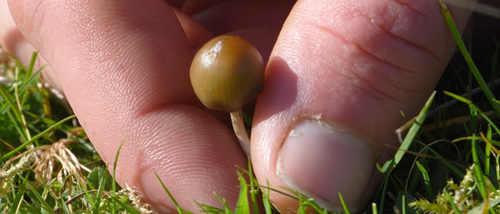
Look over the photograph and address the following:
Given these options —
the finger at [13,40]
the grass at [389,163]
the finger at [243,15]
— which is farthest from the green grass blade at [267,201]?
the finger at [13,40]

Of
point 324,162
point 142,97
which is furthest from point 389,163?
point 142,97

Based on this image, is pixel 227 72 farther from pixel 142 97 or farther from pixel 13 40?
pixel 13 40

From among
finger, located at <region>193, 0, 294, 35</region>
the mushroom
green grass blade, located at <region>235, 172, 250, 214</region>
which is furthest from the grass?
finger, located at <region>193, 0, 294, 35</region>

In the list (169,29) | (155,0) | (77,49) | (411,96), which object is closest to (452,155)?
(411,96)

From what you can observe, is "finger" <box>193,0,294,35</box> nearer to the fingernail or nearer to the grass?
the grass

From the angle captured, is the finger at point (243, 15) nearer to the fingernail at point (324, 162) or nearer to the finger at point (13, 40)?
the finger at point (13, 40)

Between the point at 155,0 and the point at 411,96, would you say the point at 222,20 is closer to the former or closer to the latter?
the point at 155,0
